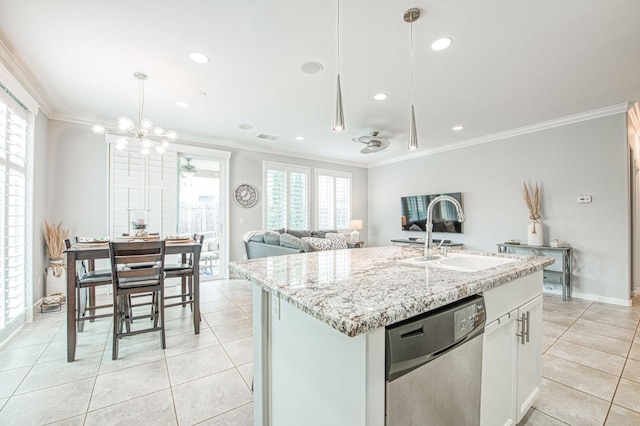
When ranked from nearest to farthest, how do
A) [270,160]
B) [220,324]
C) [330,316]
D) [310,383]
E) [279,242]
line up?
1. [330,316]
2. [310,383]
3. [220,324]
4. [279,242]
5. [270,160]

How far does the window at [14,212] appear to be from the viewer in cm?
257

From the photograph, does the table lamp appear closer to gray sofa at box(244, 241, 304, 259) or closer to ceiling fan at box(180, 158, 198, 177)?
gray sofa at box(244, 241, 304, 259)

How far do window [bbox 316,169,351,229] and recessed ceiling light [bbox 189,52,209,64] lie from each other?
4115 mm

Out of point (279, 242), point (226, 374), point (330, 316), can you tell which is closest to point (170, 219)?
point (279, 242)

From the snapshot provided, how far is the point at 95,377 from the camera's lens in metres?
2.02

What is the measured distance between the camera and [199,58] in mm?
2553

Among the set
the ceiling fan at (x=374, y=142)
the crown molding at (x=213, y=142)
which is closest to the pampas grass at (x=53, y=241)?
the crown molding at (x=213, y=142)

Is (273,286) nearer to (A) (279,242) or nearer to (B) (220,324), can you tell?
(B) (220,324)

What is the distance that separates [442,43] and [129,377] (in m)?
3.62

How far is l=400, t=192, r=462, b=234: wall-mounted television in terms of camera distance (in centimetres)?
541

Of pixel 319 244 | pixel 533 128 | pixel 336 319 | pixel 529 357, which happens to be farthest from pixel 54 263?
pixel 533 128

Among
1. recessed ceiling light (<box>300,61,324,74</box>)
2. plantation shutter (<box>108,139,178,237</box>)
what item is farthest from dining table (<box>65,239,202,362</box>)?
recessed ceiling light (<box>300,61,324,74</box>)

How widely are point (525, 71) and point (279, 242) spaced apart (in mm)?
3576

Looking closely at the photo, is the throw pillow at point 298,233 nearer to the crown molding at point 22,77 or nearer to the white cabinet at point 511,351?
the crown molding at point 22,77
